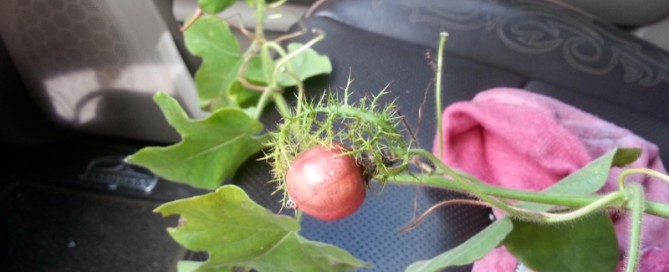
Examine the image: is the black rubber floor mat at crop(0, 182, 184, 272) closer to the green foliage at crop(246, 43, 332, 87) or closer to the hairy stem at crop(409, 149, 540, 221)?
the green foliage at crop(246, 43, 332, 87)

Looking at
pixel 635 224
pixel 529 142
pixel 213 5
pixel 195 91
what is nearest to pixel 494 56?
pixel 529 142

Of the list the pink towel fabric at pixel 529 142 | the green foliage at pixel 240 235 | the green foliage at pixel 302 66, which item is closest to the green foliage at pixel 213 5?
the green foliage at pixel 302 66

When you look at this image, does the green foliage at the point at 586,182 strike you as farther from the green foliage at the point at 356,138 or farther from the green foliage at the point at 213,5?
the green foliage at the point at 213,5

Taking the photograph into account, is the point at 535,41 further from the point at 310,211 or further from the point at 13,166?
the point at 13,166

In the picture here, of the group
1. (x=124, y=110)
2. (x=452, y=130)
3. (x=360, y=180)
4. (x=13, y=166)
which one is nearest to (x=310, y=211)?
(x=360, y=180)

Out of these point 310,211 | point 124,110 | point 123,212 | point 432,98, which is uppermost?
point 310,211
